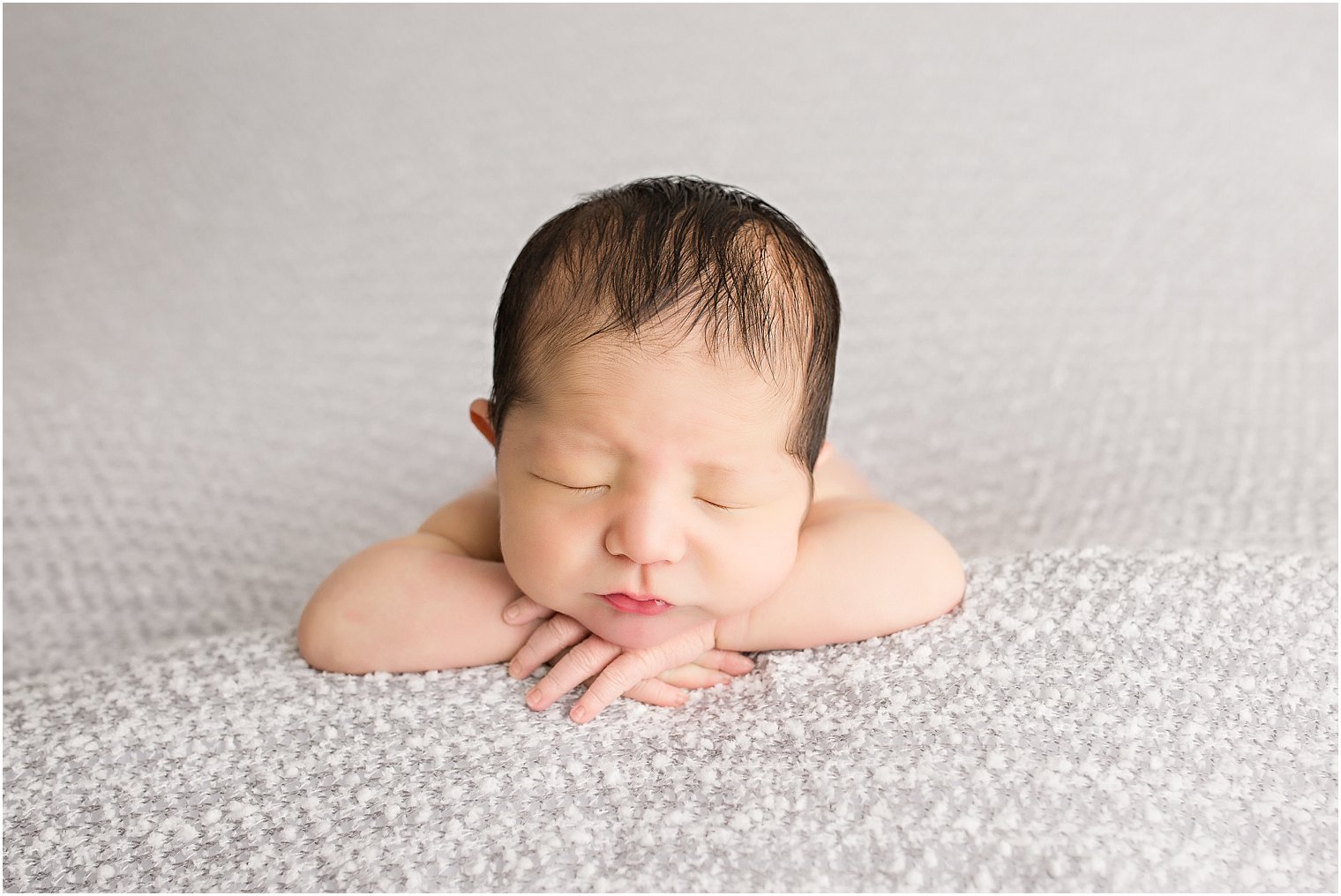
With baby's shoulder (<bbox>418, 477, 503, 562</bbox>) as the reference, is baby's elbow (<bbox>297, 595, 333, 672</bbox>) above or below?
below

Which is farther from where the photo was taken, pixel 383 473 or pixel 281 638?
pixel 383 473

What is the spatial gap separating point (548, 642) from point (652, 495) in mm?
171

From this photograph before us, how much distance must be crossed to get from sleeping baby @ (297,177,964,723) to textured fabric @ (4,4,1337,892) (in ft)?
0.11

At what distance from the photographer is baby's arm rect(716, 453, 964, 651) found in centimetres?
86

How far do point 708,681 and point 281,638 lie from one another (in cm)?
34

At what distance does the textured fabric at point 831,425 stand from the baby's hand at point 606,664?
0.02m

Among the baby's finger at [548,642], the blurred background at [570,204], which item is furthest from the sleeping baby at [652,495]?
the blurred background at [570,204]

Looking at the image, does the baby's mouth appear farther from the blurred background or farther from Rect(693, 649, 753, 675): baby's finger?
the blurred background

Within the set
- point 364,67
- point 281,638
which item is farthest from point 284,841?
point 364,67

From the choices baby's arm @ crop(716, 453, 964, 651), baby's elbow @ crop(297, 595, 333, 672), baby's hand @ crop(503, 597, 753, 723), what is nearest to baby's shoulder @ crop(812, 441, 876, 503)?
baby's arm @ crop(716, 453, 964, 651)

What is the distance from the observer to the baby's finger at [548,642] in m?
0.85

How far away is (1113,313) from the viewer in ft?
5.40

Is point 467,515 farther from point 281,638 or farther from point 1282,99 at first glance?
point 1282,99

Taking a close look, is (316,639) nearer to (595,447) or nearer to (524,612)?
(524,612)
